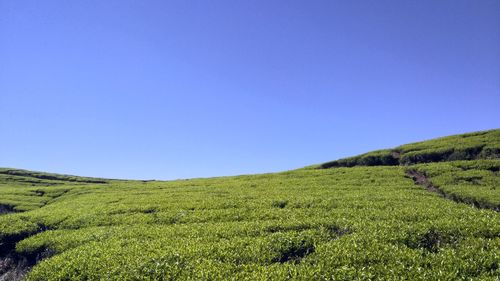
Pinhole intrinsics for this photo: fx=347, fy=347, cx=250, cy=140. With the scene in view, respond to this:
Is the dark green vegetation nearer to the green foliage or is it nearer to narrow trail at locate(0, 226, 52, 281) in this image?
narrow trail at locate(0, 226, 52, 281)

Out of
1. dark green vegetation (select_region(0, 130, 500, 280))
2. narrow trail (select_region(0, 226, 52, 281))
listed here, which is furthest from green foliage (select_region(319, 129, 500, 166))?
narrow trail (select_region(0, 226, 52, 281))

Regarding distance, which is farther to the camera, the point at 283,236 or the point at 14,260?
the point at 14,260

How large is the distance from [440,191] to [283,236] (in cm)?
2458

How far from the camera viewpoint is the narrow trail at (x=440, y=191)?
29.0 meters

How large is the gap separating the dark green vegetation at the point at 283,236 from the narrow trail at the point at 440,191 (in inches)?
5.7

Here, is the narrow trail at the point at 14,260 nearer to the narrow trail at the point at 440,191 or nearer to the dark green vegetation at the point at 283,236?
the dark green vegetation at the point at 283,236

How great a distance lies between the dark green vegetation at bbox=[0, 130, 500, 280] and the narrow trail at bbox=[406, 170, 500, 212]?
0.48 feet

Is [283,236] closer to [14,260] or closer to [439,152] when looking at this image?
[14,260]

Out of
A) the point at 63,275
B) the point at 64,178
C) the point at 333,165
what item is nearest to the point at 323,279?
the point at 63,275

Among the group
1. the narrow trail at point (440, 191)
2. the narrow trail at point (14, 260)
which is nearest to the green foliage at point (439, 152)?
the narrow trail at point (440, 191)

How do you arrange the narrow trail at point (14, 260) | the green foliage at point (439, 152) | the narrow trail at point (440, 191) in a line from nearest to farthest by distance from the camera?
the narrow trail at point (14, 260)
the narrow trail at point (440, 191)
the green foliage at point (439, 152)

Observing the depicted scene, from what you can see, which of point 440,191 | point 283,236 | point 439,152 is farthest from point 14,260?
point 439,152

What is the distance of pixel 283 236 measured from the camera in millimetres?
20234

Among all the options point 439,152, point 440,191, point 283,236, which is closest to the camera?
point 283,236
